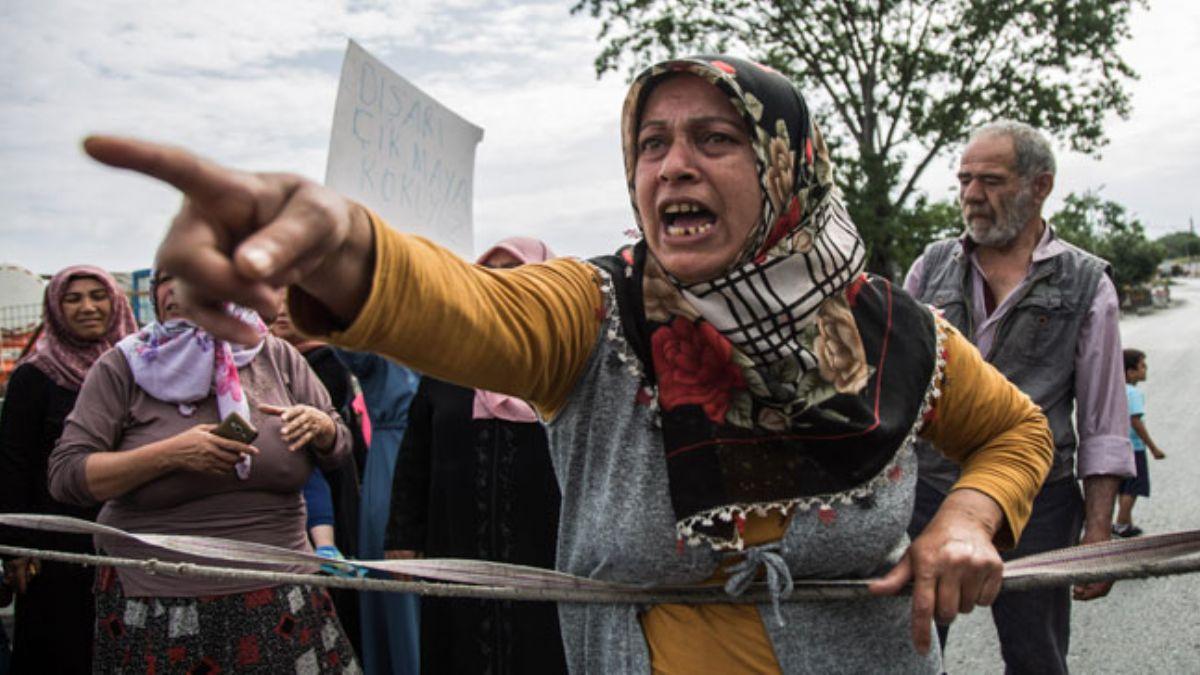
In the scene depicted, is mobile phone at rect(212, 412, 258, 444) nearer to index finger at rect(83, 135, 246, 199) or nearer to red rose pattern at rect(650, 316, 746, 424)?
red rose pattern at rect(650, 316, 746, 424)

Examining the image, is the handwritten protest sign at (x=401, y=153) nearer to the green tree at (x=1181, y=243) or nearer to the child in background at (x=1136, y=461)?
the child in background at (x=1136, y=461)

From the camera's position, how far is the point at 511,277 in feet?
4.91

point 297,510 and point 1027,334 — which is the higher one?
point 1027,334

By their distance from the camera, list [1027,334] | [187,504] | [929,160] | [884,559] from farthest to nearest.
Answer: [929,160] < [1027,334] < [187,504] < [884,559]

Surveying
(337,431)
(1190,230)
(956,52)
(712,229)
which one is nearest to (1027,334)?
(712,229)

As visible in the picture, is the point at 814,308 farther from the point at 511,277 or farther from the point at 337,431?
the point at 337,431

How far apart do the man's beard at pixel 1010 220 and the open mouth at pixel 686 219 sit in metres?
2.19

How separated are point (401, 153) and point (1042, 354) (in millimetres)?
2498

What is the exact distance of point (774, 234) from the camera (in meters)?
1.75

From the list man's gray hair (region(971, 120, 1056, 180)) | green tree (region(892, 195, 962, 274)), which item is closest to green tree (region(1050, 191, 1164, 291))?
green tree (region(892, 195, 962, 274))

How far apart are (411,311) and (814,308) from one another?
2.49 ft

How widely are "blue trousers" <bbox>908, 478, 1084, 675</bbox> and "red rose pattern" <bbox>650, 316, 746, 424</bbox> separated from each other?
1949 millimetres

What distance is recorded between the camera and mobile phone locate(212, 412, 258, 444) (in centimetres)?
275

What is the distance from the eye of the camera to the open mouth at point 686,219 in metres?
1.63
